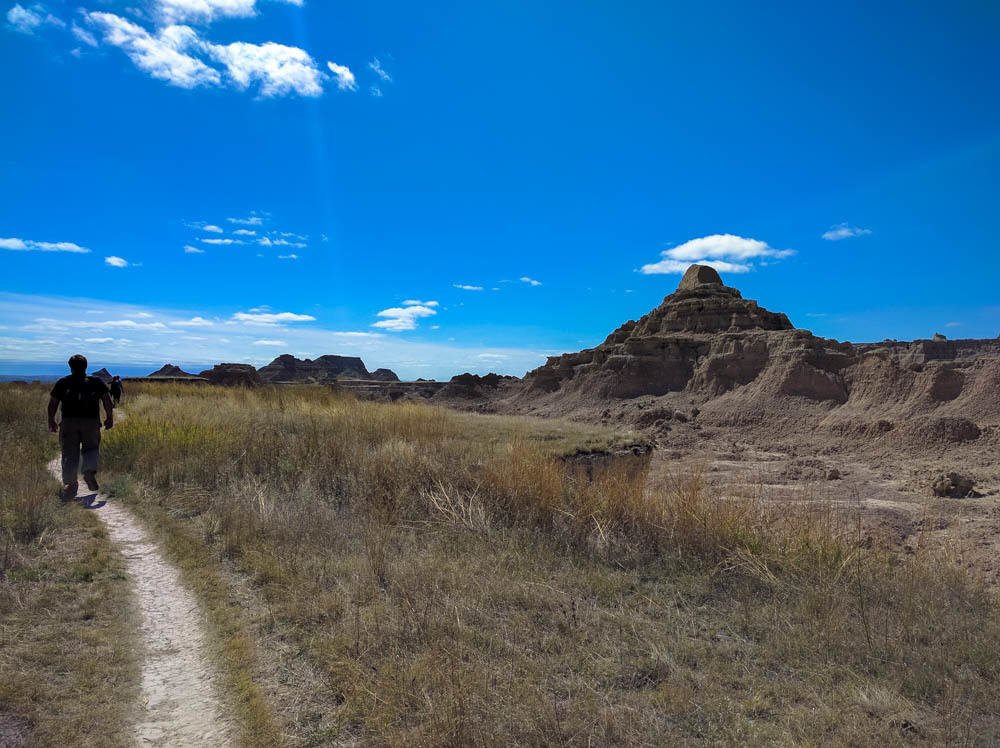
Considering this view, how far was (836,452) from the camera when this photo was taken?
20.8 meters

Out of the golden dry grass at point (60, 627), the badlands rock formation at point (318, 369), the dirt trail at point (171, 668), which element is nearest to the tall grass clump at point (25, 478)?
the golden dry grass at point (60, 627)

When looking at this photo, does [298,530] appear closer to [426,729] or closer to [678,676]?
[426,729]

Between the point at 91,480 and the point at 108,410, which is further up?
the point at 108,410

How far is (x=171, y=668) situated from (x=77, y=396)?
549 cm

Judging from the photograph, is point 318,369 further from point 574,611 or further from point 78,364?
point 574,611

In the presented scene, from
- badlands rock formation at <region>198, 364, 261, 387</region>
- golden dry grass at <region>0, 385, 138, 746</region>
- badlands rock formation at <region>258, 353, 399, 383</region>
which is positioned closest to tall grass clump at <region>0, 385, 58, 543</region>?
golden dry grass at <region>0, 385, 138, 746</region>

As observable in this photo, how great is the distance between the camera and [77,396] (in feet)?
23.7

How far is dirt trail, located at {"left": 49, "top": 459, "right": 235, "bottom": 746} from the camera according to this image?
8.85ft

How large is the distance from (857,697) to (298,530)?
4456 mm

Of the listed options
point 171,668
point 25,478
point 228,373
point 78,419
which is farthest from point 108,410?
point 228,373

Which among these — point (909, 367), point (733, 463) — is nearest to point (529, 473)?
point (733, 463)

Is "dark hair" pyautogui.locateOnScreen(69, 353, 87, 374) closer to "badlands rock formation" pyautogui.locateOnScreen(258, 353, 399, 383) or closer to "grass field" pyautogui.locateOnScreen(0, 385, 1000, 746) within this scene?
"grass field" pyautogui.locateOnScreen(0, 385, 1000, 746)

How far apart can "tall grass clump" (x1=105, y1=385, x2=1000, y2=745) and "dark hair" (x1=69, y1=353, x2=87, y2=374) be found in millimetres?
1753

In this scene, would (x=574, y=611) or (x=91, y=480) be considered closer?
(x=574, y=611)
